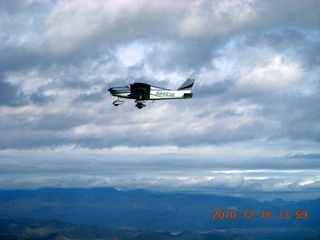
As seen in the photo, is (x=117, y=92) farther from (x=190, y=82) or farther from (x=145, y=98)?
(x=190, y=82)

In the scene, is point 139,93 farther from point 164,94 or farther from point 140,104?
point 164,94

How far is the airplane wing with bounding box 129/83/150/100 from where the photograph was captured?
82.3 metres

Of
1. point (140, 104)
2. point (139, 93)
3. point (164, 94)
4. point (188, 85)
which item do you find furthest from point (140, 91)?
point (188, 85)

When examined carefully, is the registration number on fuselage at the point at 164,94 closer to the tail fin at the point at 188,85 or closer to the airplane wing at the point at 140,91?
the airplane wing at the point at 140,91

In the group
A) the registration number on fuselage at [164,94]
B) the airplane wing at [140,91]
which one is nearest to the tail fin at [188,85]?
the registration number on fuselage at [164,94]

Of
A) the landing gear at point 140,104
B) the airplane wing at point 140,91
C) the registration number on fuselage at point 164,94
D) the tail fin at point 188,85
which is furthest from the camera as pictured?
the tail fin at point 188,85

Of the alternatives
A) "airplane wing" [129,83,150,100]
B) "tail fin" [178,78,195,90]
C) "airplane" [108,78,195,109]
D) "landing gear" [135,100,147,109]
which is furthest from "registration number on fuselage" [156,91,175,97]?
"landing gear" [135,100,147,109]

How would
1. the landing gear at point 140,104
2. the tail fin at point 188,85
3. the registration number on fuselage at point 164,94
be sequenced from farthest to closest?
1. the tail fin at point 188,85
2. the registration number on fuselage at point 164,94
3. the landing gear at point 140,104

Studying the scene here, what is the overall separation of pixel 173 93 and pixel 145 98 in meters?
8.55

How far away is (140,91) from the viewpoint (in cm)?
8319

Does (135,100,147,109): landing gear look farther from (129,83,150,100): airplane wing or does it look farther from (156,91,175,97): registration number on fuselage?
(156,91,175,97): registration number on fuselage

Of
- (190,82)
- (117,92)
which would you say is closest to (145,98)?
(117,92)

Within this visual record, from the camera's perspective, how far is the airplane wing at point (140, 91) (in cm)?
8231

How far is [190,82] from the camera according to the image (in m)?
94.6
